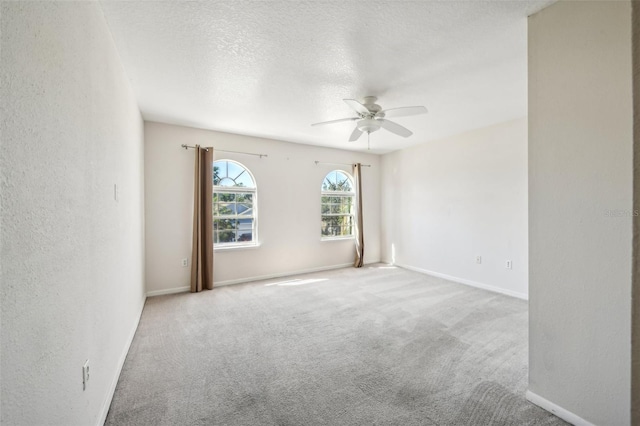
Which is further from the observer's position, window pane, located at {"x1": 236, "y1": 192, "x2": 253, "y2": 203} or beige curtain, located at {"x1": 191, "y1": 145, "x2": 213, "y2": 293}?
window pane, located at {"x1": 236, "y1": 192, "x2": 253, "y2": 203}

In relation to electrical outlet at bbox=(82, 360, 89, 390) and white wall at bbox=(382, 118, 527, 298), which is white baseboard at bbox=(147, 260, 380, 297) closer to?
white wall at bbox=(382, 118, 527, 298)

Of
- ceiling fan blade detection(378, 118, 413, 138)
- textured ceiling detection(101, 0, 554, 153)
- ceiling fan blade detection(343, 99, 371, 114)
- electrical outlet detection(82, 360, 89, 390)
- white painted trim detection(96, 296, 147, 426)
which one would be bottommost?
white painted trim detection(96, 296, 147, 426)

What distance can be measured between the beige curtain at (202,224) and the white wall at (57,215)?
84.4 inches

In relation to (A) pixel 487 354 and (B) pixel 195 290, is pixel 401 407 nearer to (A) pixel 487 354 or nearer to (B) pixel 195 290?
(A) pixel 487 354

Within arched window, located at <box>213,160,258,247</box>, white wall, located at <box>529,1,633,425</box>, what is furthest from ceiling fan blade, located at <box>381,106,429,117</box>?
arched window, located at <box>213,160,258,247</box>

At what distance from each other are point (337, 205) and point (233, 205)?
211 centimetres

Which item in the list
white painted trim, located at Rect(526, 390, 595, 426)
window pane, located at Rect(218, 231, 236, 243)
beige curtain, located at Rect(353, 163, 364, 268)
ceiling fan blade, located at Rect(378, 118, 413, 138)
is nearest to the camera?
white painted trim, located at Rect(526, 390, 595, 426)

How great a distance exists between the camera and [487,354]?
2.42 metres

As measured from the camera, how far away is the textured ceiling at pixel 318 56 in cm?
184

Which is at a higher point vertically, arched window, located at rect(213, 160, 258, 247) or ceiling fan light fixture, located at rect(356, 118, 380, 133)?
ceiling fan light fixture, located at rect(356, 118, 380, 133)

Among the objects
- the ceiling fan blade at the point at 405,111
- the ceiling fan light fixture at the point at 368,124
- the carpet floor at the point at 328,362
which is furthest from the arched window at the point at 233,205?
the ceiling fan blade at the point at 405,111

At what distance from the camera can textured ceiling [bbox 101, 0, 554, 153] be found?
184 cm

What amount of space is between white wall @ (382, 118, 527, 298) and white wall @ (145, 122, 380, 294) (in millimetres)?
770

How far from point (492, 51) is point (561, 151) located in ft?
3.57
